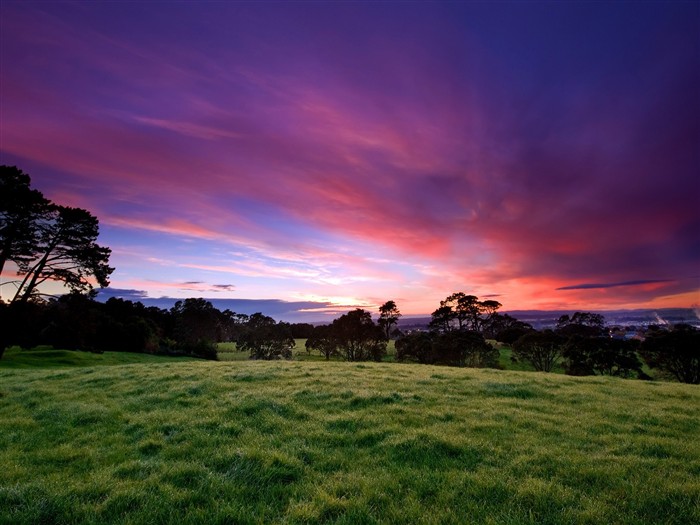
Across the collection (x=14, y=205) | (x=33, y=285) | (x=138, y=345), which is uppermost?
(x=14, y=205)

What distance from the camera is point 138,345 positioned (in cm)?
7469

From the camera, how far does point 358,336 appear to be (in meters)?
92.8

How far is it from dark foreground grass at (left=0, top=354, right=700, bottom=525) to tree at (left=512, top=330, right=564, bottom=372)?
200ft

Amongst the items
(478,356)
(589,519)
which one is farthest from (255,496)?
(478,356)

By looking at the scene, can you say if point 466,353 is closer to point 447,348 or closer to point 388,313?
point 447,348

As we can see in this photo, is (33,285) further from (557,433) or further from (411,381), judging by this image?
(557,433)

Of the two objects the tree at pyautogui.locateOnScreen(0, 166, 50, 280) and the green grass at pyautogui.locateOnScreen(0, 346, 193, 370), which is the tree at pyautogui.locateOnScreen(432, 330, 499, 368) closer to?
the green grass at pyautogui.locateOnScreen(0, 346, 193, 370)

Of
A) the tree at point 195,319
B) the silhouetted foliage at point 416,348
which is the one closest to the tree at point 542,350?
the silhouetted foliage at point 416,348

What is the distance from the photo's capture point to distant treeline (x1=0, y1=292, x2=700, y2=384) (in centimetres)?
4753

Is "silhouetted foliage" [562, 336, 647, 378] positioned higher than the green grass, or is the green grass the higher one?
"silhouetted foliage" [562, 336, 647, 378]

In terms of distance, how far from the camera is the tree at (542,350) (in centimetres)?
6912

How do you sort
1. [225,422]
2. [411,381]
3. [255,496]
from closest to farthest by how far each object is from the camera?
1. [255,496]
2. [225,422]
3. [411,381]

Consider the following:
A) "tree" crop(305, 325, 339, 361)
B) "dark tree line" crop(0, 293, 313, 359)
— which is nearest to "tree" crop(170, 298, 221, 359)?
"dark tree line" crop(0, 293, 313, 359)

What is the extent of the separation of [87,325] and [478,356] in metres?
70.1
